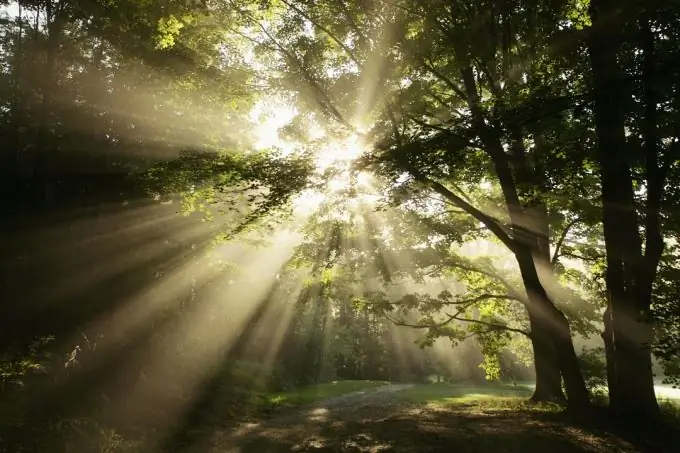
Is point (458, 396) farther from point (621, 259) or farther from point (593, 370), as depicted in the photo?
point (621, 259)

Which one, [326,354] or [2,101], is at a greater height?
[2,101]

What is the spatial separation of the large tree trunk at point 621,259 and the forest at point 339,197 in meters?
0.05

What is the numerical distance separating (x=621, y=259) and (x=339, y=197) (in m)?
8.07

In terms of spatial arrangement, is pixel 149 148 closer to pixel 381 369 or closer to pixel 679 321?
pixel 679 321

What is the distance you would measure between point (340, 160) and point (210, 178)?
3.41 m

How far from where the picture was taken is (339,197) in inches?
586

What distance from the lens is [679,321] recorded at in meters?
8.45

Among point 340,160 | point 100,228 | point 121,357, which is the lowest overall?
point 121,357

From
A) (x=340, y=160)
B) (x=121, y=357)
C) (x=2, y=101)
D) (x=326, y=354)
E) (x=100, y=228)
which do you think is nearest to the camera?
(x=340, y=160)

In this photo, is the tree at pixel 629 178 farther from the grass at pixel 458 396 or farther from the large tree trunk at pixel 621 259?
the grass at pixel 458 396

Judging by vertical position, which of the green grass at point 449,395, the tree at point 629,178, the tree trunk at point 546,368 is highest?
the tree at point 629,178

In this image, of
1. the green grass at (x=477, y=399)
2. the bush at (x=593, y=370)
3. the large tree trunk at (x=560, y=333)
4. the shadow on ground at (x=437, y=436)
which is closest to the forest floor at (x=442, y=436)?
the shadow on ground at (x=437, y=436)

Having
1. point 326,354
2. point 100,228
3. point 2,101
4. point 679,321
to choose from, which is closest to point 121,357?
point 100,228

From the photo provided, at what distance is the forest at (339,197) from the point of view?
9891 mm
